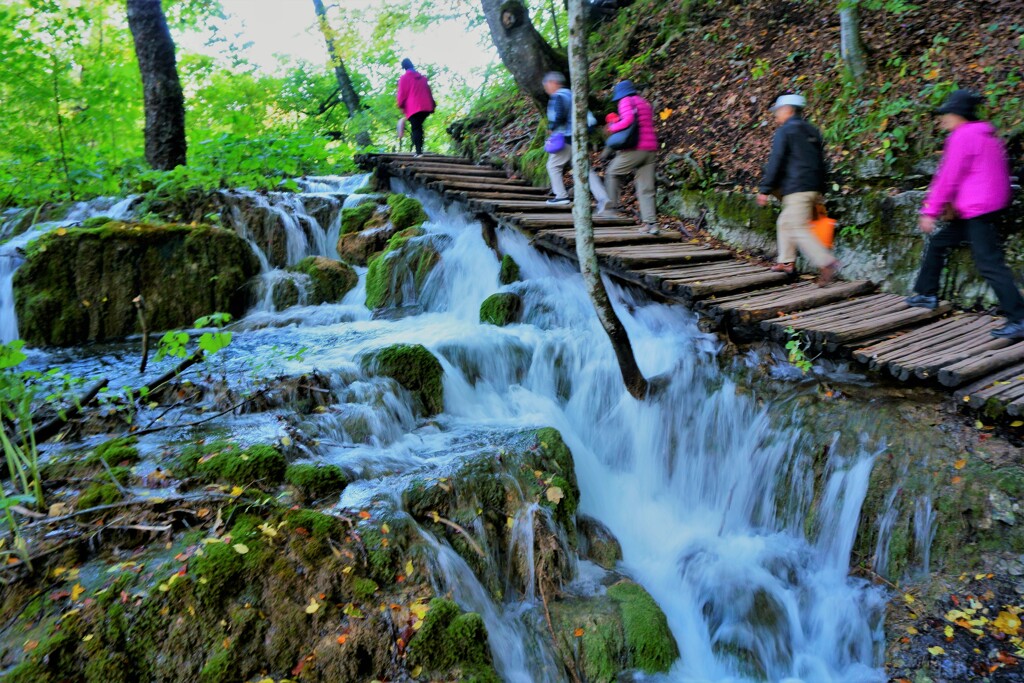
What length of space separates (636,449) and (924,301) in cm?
306

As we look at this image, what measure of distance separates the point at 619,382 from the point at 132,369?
211 inches

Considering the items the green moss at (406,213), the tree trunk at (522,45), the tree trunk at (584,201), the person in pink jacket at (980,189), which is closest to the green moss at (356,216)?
the green moss at (406,213)

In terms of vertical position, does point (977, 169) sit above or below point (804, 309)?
above

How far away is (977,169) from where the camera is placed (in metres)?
4.77

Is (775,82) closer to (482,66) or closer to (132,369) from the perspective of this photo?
(132,369)

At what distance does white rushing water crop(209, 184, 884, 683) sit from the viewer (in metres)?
4.27

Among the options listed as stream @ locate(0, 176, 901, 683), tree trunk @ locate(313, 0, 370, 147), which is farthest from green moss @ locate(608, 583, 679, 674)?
tree trunk @ locate(313, 0, 370, 147)

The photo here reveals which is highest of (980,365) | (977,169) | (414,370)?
(977,169)

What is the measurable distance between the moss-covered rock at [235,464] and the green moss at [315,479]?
0.10 metres

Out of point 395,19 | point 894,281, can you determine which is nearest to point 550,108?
point 894,281

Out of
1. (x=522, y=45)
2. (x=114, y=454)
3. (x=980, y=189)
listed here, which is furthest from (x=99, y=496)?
(x=522, y=45)

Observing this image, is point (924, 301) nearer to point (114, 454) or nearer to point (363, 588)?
point (363, 588)

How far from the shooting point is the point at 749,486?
5422mm

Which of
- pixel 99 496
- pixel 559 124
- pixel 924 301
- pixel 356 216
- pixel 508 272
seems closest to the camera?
pixel 99 496
